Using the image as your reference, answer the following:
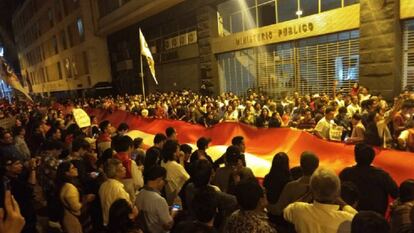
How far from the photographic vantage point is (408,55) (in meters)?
11.2

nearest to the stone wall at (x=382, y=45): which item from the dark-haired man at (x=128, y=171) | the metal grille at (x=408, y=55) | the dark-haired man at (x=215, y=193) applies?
the metal grille at (x=408, y=55)

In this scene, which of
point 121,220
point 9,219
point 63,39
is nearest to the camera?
point 9,219

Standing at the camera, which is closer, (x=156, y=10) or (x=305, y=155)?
(x=305, y=155)

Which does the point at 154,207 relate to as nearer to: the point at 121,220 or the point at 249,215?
the point at 121,220

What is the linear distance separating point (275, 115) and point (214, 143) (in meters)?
2.00

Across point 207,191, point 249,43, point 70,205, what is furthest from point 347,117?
A: point 249,43

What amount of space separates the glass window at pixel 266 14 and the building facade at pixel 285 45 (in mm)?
46

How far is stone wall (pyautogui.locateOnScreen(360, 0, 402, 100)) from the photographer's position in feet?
36.4

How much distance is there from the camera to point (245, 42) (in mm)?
17891

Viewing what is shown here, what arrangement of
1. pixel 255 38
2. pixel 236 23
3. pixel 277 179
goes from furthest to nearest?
pixel 236 23
pixel 255 38
pixel 277 179

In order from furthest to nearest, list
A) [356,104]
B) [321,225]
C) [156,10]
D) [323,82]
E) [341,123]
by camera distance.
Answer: [156,10] → [323,82] → [356,104] → [341,123] → [321,225]

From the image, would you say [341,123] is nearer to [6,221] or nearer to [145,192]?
[145,192]

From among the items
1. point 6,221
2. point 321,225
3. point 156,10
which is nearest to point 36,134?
point 6,221

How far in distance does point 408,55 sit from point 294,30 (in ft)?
16.2
